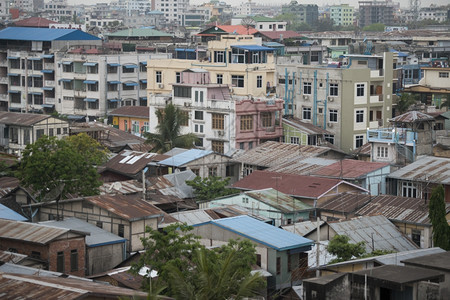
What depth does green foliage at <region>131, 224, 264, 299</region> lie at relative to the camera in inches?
702

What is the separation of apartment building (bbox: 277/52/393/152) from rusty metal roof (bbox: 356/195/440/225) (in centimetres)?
1294

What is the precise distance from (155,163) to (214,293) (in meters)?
18.6

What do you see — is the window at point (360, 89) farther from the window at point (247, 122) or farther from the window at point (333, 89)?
the window at point (247, 122)

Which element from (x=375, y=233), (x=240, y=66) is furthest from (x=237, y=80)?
(x=375, y=233)

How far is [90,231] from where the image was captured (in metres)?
26.0

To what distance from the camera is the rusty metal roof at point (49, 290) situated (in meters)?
17.6

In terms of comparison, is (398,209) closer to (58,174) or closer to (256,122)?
(58,174)

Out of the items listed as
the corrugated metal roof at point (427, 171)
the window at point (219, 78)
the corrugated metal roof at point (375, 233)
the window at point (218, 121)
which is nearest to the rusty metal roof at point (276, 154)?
the window at point (218, 121)

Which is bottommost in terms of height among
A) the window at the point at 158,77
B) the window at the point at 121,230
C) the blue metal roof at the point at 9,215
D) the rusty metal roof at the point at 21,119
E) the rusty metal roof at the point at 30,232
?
the window at the point at 121,230

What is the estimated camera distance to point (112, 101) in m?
57.8

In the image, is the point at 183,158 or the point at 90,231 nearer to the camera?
the point at 90,231

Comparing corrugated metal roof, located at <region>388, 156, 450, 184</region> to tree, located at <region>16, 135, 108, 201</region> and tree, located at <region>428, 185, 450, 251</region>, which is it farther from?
tree, located at <region>16, 135, 108, 201</region>

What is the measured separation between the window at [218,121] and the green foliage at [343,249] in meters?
Result: 17.3

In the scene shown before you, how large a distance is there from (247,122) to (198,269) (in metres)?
22.8
